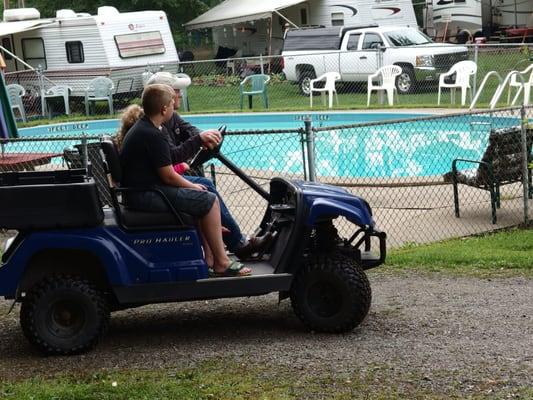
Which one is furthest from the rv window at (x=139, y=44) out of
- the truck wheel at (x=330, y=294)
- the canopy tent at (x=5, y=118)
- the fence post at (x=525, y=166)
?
the truck wheel at (x=330, y=294)

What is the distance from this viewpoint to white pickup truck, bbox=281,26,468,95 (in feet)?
78.6

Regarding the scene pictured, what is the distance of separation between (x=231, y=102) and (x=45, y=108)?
4.71 metres

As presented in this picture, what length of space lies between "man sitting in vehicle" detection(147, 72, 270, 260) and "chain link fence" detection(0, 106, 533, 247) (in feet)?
3.41

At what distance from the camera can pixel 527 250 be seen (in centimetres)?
860

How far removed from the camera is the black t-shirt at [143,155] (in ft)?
19.2

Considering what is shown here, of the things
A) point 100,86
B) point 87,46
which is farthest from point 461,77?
point 87,46

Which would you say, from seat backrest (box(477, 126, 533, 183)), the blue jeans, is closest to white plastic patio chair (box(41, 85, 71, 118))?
seat backrest (box(477, 126, 533, 183))

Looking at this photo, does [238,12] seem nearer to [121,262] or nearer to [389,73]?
[389,73]

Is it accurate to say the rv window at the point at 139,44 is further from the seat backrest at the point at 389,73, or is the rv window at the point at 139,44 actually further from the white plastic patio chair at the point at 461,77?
the white plastic patio chair at the point at 461,77

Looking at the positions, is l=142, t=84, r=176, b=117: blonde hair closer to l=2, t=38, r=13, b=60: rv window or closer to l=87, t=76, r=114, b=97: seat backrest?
l=87, t=76, r=114, b=97: seat backrest

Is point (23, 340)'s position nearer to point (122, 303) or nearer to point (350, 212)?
point (122, 303)

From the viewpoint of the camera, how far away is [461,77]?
21266 mm

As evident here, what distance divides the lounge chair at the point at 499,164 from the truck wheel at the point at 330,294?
413 centimetres

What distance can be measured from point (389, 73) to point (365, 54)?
2.29 meters
